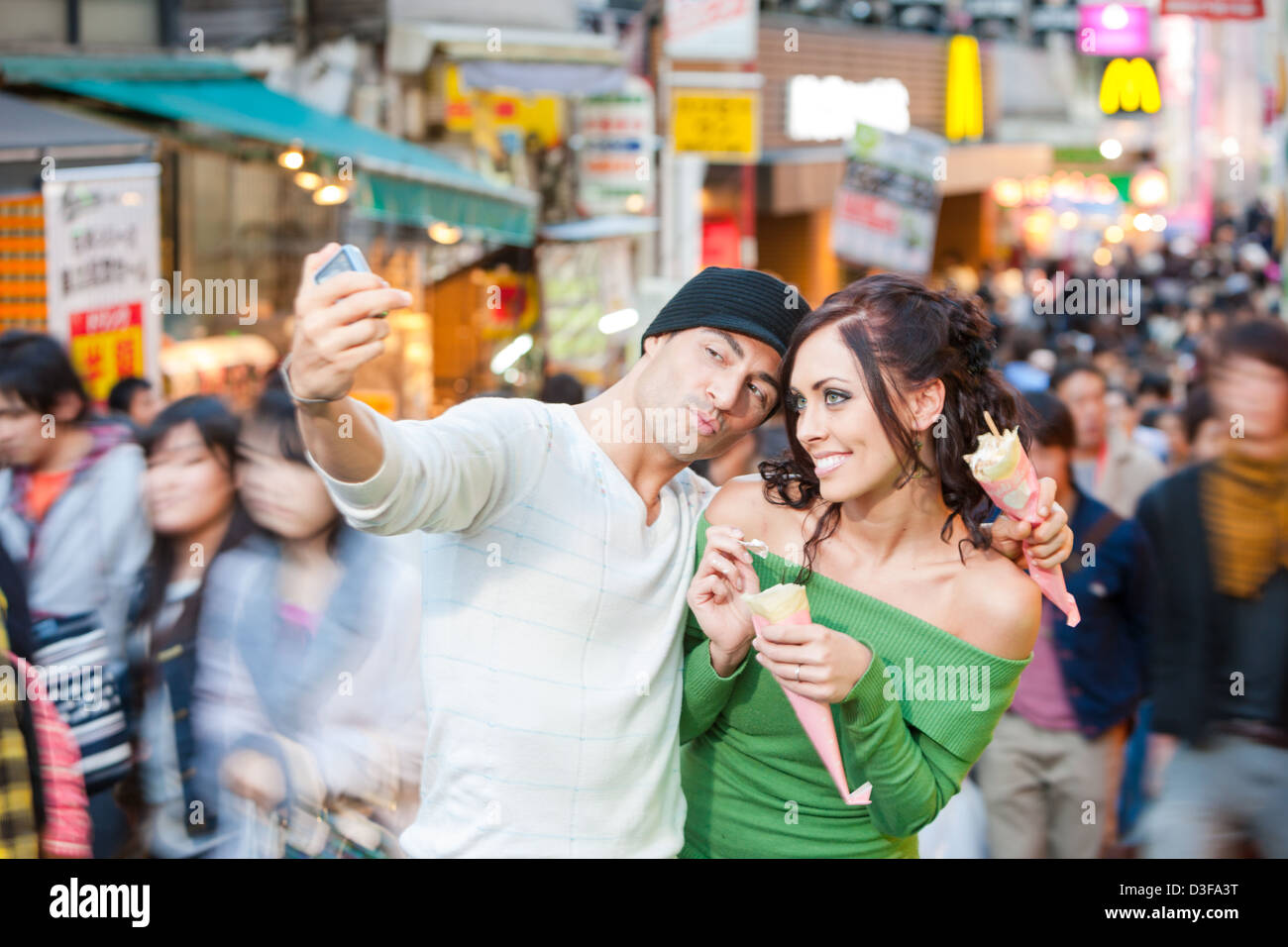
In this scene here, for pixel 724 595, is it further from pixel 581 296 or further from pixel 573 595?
pixel 581 296

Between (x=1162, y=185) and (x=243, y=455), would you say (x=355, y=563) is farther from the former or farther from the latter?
(x=1162, y=185)

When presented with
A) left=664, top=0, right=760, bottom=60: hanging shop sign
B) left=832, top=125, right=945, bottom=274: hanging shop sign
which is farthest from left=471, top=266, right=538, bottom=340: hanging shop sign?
left=832, top=125, right=945, bottom=274: hanging shop sign

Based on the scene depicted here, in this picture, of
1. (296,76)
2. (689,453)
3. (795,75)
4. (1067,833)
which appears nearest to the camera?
(689,453)

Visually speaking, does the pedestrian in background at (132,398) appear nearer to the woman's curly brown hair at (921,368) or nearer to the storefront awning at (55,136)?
the storefront awning at (55,136)

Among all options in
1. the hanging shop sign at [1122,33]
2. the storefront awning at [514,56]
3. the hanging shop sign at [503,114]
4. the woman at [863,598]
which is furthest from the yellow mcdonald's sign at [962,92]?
the woman at [863,598]

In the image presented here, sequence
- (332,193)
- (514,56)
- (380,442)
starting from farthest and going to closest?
(514,56)
(332,193)
(380,442)

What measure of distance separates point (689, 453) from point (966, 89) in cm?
2411

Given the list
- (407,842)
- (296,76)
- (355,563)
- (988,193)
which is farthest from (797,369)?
(988,193)

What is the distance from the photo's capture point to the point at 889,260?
1031cm

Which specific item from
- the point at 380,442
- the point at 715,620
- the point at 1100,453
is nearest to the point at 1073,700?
the point at 1100,453

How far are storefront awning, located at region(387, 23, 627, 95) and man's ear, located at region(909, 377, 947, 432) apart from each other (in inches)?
402

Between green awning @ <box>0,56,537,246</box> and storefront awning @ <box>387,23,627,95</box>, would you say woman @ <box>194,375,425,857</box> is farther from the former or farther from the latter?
storefront awning @ <box>387,23,627,95</box>

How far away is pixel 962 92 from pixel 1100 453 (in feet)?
66.5

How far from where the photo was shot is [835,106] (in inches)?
862
